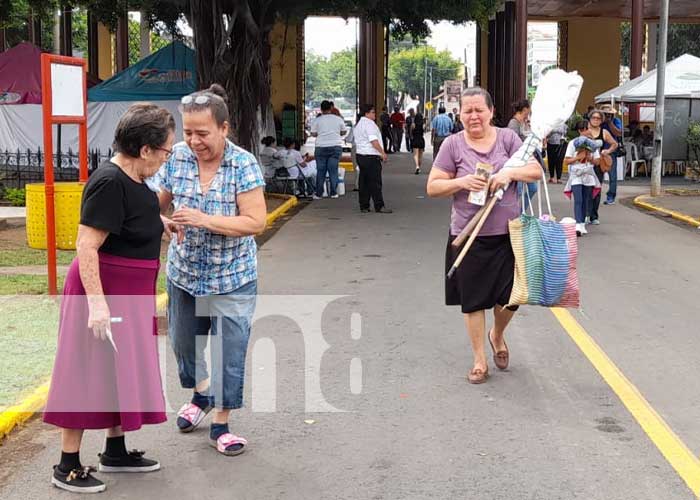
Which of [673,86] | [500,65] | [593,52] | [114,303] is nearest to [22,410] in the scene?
[114,303]

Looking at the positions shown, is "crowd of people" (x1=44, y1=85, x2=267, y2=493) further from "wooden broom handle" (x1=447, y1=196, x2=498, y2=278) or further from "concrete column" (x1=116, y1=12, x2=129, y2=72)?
"concrete column" (x1=116, y1=12, x2=129, y2=72)

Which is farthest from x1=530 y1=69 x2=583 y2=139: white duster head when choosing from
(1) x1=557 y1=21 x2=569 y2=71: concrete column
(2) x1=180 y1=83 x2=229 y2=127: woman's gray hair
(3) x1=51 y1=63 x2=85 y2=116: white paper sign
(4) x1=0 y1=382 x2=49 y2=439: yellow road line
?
(1) x1=557 y1=21 x2=569 y2=71: concrete column

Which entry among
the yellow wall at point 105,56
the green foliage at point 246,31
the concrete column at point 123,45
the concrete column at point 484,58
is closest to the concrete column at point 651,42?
the concrete column at point 484,58

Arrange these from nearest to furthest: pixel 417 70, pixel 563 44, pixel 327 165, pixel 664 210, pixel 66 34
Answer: pixel 664 210
pixel 327 165
pixel 66 34
pixel 563 44
pixel 417 70

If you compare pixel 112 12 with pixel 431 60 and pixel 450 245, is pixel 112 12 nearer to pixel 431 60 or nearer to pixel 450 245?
pixel 450 245

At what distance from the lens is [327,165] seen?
65.1ft

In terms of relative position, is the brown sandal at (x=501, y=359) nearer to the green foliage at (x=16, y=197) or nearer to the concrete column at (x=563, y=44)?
the green foliage at (x=16, y=197)

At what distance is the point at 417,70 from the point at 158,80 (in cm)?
10991

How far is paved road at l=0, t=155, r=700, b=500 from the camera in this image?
185 inches

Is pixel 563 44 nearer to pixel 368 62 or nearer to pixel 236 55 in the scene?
pixel 368 62

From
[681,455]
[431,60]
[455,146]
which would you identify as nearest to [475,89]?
[455,146]

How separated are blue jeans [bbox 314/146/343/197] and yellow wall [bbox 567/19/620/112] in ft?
86.0

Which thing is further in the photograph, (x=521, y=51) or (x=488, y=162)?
(x=521, y=51)

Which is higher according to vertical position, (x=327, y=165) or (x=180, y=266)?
(x=327, y=165)
